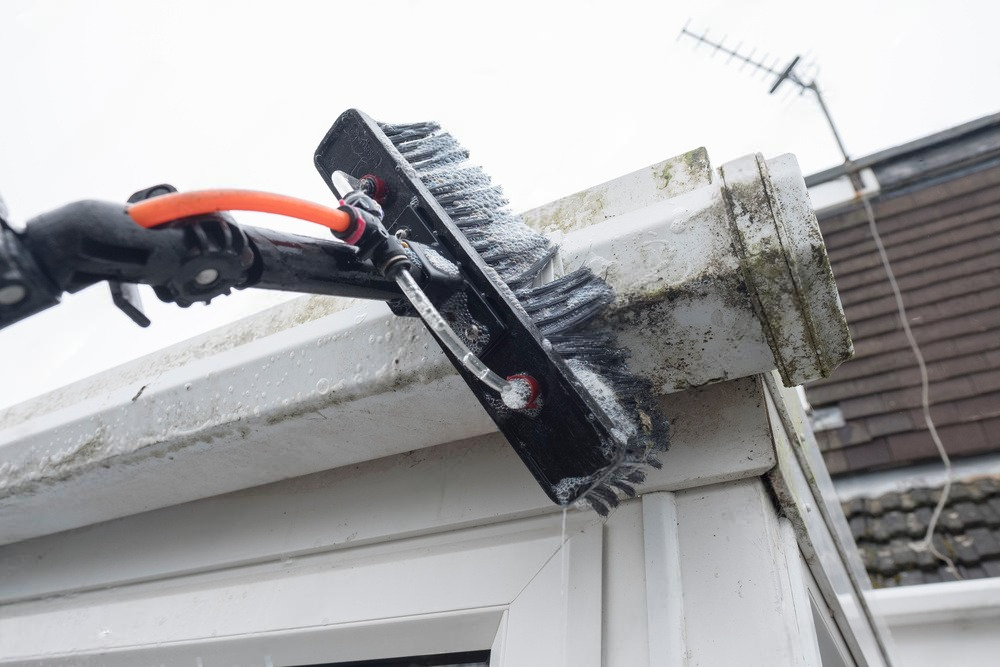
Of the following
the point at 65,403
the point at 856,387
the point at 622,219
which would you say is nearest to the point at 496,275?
the point at 622,219

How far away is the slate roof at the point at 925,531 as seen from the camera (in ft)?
7.62

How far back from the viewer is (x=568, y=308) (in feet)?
2.48

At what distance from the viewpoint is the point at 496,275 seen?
720 mm

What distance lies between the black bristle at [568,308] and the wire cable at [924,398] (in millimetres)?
2221

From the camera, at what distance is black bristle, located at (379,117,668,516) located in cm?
72

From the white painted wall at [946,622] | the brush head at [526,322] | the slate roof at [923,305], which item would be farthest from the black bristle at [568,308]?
the slate roof at [923,305]

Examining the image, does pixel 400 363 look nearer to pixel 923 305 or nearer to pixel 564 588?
pixel 564 588

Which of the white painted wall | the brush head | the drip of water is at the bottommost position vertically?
the drip of water

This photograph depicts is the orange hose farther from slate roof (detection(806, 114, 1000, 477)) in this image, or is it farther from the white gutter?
slate roof (detection(806, 114, 1000, 477))

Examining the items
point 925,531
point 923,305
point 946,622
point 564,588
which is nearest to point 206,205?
point 564,588

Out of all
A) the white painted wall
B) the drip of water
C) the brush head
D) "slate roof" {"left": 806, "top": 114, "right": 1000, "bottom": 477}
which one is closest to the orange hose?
the brush head

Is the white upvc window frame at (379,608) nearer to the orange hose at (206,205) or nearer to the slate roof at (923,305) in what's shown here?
the orange hose at (206,205)

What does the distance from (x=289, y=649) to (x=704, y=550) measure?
0.68 m

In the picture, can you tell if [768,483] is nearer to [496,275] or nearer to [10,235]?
[496,275]
